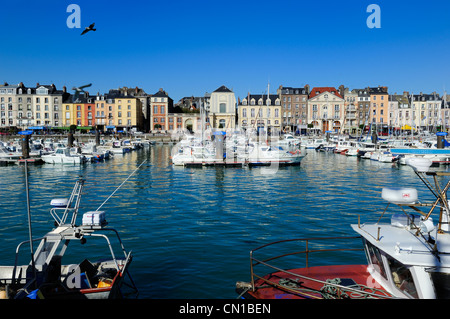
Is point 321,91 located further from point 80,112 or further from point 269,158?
point 269,158

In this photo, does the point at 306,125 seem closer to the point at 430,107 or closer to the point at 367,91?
the point at 367,91

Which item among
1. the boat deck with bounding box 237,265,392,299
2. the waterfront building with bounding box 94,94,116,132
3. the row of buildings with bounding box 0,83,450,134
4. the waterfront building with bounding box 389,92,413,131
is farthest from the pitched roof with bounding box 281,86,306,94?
the boat deck with bounding box 237,265,392,299

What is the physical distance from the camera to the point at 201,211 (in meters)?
27.2

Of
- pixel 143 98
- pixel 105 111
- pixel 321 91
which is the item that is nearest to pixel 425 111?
pixel 321 91

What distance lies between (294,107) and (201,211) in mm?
102074

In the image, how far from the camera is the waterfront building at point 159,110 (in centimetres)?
12800

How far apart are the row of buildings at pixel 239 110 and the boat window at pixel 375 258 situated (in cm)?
11026

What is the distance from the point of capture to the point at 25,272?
11766mm

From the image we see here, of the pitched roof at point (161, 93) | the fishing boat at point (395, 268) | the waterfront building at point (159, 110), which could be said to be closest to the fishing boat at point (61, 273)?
the fishing boat at point (395, 268)


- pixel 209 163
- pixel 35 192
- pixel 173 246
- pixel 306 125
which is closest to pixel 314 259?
pixel 173 246

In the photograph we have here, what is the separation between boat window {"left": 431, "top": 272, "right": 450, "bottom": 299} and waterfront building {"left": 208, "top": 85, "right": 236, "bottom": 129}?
114 metres

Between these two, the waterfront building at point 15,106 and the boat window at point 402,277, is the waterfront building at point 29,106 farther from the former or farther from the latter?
the boat window at point 402,277

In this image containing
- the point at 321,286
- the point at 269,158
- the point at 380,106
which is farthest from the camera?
the point at 380,106
